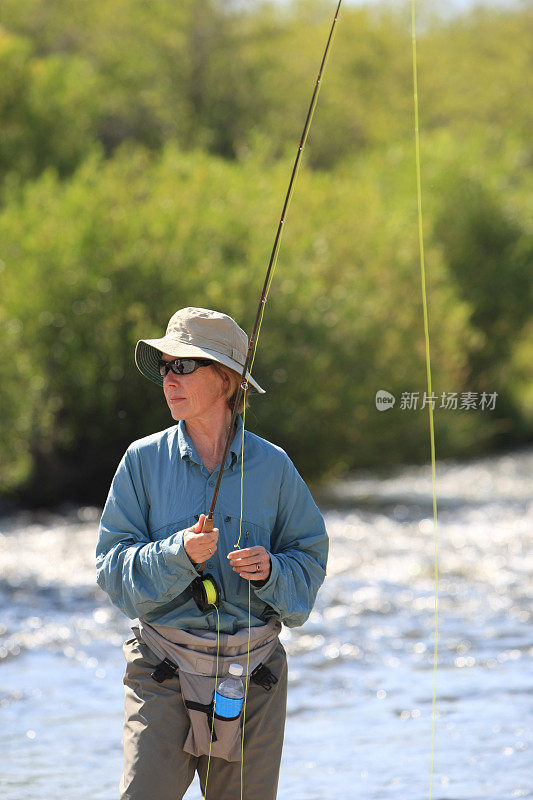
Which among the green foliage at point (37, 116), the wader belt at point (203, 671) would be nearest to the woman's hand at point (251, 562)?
the wader belt at point (203, 671)

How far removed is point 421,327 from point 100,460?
18.8ft

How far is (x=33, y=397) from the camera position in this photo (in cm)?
1424

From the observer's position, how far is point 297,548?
Answer: 2916 mm

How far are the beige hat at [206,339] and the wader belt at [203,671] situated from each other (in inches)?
24.0

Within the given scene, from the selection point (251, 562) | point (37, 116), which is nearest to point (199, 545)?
point (251, 562)

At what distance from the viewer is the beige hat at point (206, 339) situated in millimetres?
2867

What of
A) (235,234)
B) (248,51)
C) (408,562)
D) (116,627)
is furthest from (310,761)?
(248,51)

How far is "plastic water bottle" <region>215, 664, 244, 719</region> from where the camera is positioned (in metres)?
2.76

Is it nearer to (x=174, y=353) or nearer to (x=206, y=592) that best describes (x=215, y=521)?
(x=206, y=592)

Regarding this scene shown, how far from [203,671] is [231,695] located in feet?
0.29

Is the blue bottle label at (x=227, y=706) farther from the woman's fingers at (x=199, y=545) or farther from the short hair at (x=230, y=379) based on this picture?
the short hair at (x=230, y=379)

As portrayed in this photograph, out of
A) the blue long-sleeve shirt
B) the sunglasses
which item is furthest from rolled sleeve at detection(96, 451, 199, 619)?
the sunglasses

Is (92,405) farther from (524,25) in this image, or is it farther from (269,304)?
(524,25)

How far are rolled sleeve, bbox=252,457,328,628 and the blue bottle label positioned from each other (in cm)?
23
